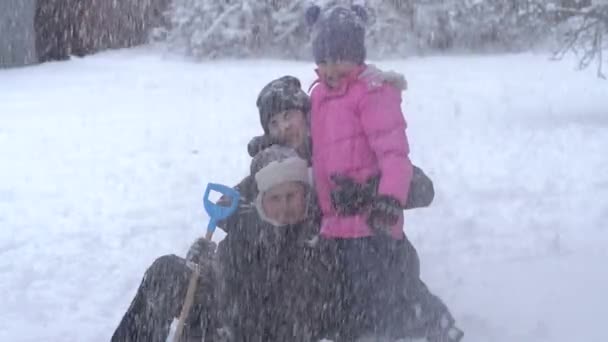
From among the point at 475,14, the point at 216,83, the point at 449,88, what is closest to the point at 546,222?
the point at 449,88

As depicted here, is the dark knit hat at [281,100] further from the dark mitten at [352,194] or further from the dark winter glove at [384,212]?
the dark winter glove at [384,212]

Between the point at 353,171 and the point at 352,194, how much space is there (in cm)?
10

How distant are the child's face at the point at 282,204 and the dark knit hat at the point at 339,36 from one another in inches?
21.3

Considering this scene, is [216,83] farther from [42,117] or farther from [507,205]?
[507,205]

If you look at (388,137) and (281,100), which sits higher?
(281,100)

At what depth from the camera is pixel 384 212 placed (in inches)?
134

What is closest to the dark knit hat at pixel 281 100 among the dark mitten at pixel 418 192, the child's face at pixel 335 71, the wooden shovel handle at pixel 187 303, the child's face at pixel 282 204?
the child's face at pixel 335 71

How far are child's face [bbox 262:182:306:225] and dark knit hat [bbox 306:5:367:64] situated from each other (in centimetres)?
54

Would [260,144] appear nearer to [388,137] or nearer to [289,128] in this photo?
[289,128]

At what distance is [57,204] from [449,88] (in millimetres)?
6377

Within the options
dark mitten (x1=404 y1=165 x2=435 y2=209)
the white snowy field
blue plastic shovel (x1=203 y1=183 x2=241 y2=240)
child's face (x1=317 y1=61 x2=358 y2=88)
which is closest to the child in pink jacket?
child's face (x1=317 y1=61 x2=358 y2=88)

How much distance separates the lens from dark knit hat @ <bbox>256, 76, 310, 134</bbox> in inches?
150

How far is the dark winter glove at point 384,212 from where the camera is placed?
134 inches

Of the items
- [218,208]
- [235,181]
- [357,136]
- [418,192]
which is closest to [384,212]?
[418,192]
